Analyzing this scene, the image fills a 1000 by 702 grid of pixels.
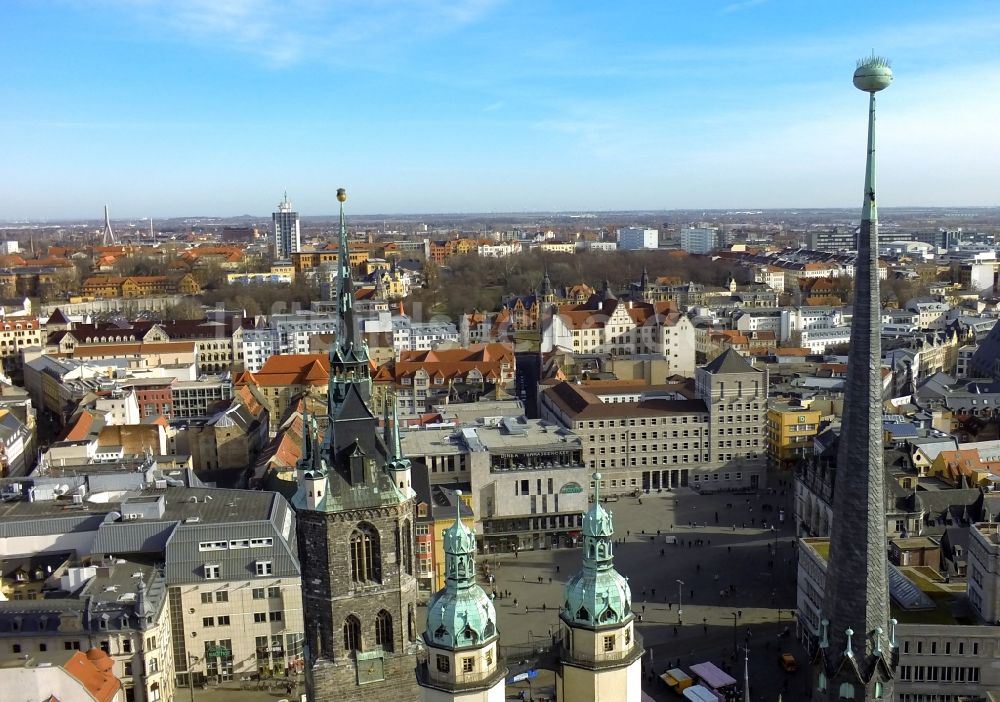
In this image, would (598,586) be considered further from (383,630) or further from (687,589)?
(687,589)

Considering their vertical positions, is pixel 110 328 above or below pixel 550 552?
above

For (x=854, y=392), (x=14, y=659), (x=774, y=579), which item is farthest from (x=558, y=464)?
(x=854, y=392)

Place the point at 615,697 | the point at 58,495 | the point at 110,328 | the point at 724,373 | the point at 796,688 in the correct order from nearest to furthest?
1. the point at 615,697
2. the point at 796,688
3. the point at 58,495
4. the point at 724,373
5. the point at 110,328

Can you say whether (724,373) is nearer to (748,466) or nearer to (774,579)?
(748,466)

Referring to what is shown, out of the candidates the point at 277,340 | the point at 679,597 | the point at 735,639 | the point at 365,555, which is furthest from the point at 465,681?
the point at 277,340

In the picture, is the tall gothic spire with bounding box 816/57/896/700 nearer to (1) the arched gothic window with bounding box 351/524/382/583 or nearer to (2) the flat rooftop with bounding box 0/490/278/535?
(1) the arched gothic window with bounding box 351/524/382/583

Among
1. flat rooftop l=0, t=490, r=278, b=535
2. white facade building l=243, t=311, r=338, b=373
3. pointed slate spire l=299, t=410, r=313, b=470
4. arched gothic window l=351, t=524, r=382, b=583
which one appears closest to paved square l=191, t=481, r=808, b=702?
flat rooftop l=0, t=490, r=278, b=535

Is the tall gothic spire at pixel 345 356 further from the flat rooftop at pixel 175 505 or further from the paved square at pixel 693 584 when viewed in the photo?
the flat rooftop at pixel 175 505

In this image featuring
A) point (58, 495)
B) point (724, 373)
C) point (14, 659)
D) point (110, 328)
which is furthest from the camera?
point (110, 328)
